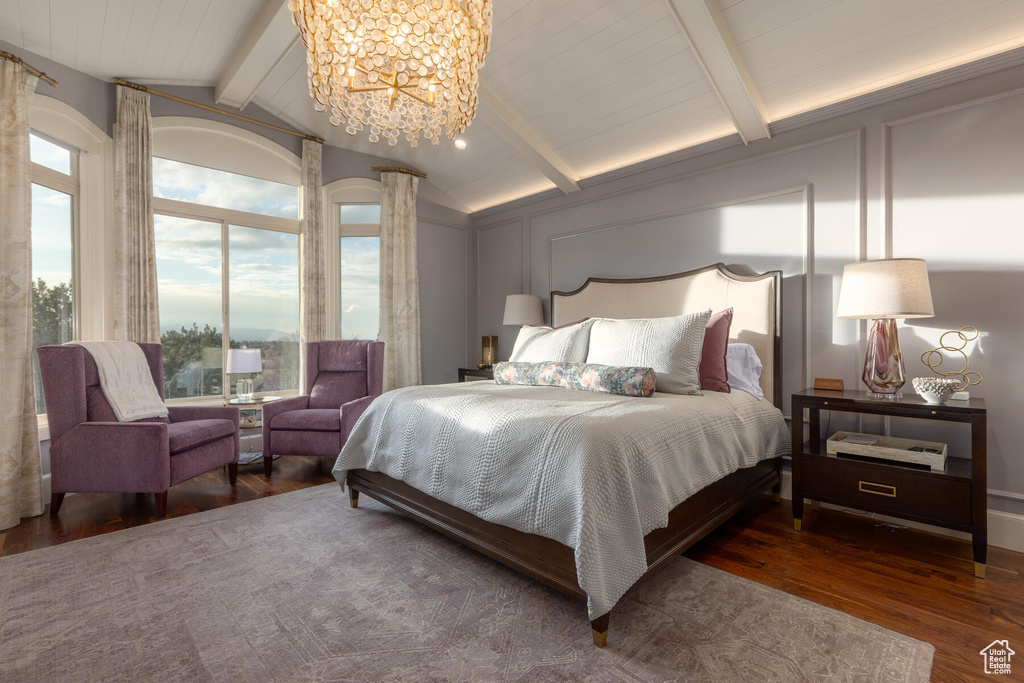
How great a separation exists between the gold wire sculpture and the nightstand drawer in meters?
0.56

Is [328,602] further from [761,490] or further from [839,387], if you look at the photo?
[839,387]

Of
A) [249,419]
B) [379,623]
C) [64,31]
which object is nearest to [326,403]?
[249,419]

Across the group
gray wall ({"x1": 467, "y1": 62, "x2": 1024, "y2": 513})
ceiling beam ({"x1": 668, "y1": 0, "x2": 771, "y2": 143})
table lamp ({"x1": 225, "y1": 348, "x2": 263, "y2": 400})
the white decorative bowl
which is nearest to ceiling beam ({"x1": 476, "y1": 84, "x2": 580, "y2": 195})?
gray wall ({"x1": 467, "y1": 62, "x2": 1024, "y2": 513})

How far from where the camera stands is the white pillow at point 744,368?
9.57 ft

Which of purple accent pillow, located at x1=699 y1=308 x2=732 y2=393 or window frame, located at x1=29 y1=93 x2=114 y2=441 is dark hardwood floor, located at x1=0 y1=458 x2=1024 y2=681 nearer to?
purple accent pillow, located at x1=699 y1=308 x2=732 y2=393

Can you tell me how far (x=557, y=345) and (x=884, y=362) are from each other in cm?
175

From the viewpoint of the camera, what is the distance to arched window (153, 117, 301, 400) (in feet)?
13.1

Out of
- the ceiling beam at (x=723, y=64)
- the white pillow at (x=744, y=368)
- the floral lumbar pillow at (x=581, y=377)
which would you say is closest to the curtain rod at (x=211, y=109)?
the floral lumbar pillow at (x=581, y=377)

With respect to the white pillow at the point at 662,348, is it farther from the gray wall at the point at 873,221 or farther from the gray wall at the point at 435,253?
the gray wall at the point at 435,253

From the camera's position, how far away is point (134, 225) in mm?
3586

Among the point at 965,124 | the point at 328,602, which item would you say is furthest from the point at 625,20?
the point at 328,602

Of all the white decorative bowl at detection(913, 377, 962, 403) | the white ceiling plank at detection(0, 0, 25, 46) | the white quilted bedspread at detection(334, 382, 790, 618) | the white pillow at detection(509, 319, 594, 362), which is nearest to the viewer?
the white quilted bedspread at detection(334, 382, 790, 618)

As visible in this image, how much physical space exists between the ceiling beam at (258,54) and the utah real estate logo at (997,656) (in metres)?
4.37

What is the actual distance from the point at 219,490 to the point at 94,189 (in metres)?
2.33
